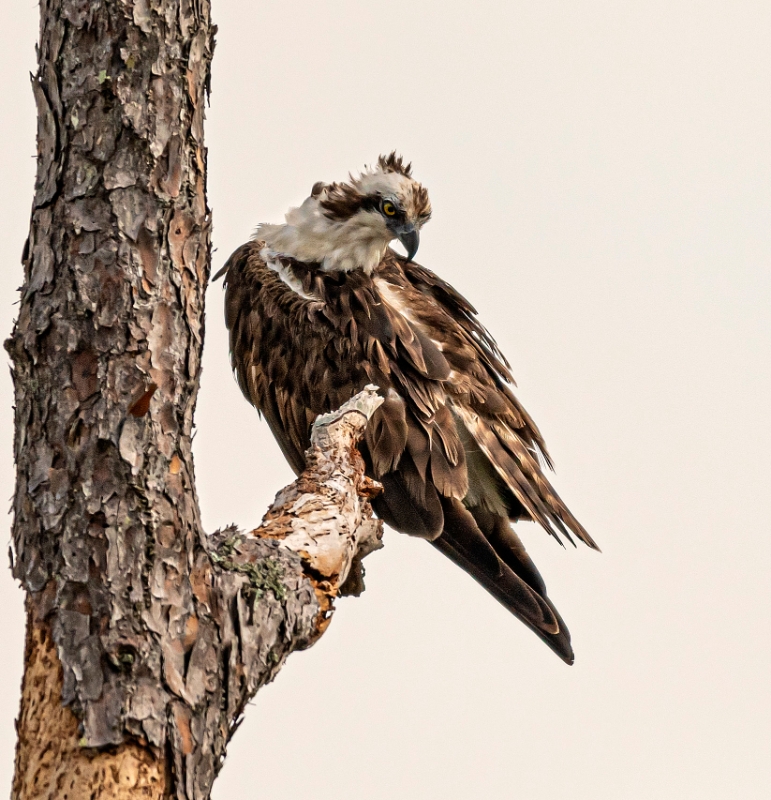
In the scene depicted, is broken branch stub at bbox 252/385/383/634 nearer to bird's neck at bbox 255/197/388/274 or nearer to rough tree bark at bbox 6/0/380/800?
rough tree bark at bbox 6/0/380/800

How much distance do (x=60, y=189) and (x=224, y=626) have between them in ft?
4.69

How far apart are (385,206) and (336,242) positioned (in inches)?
14.7

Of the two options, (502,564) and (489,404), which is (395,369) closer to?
(489,404)

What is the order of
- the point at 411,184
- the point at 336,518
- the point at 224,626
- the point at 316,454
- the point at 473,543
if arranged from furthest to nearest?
the point at 411,184 < the point at 473,543 < the point at 316,454 < the point at 336,518 < the point at 224,626

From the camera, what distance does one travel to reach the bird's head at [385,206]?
6477 mm

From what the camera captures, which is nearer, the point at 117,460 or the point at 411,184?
the point at 117,460

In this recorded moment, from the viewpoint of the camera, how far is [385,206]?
651 centimetres

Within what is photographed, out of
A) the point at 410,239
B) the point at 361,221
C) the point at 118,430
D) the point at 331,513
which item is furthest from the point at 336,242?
the point at 118,430

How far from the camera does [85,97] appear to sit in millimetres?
3299

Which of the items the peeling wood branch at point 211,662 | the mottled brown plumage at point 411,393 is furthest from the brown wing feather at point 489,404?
the peeling wood branch at point 211,662

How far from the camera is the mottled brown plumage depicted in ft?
19.8

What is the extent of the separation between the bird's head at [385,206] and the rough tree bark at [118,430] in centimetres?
309

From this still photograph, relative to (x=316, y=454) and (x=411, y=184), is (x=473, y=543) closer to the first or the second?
(x=316, y=454)

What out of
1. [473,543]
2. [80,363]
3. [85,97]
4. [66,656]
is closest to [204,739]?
[66,656]
